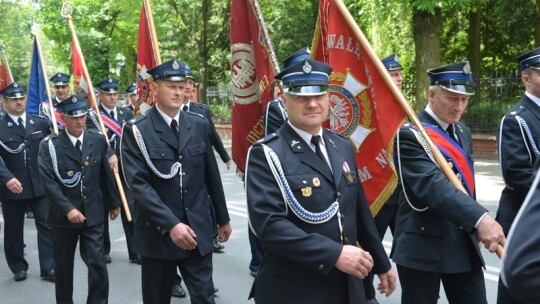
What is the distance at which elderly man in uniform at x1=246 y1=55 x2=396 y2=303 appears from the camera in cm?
317

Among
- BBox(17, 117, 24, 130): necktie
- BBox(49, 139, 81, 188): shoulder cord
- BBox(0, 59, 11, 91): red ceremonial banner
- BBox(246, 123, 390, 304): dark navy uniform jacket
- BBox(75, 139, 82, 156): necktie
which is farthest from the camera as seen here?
BBox(0, 59, 11, 91): red ceremonial banner

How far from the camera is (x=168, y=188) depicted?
479 centimetres

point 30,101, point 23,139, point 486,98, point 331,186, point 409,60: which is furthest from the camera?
point 409,60

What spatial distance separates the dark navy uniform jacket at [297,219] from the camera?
3.12 metres

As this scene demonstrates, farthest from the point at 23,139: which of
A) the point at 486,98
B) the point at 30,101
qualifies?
the point at 486,98

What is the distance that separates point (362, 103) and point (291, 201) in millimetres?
1744

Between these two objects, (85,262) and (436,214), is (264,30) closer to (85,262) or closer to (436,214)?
(436,214)

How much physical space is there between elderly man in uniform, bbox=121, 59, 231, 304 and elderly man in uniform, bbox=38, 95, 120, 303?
54.3 inches

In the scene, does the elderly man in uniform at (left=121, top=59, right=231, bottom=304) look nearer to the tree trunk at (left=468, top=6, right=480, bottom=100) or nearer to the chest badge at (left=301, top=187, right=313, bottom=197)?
the chest badge at (left=301, top=187, right=313, bottom=197)

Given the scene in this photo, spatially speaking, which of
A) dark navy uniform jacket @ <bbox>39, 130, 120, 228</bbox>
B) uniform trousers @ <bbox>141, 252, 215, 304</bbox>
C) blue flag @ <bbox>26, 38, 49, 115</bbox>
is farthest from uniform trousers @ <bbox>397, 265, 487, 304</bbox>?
blue flag @ <bbox>26, 38, 49, 115</bbox>

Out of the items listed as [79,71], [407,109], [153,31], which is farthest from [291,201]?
[79,71]

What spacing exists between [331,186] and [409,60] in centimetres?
2622

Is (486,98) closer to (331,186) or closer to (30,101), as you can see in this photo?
(30,101)

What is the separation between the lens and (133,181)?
4605 mm
